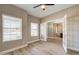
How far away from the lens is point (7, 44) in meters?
2.56

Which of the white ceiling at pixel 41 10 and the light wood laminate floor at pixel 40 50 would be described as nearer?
the white ceiling at pixel 41 10

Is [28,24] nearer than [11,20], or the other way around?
[11,20]

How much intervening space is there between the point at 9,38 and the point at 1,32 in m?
0.36

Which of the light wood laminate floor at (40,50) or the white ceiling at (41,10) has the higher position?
the white ceiling at (41,10)

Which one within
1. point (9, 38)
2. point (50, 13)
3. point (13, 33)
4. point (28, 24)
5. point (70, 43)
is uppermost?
point (50, 13)

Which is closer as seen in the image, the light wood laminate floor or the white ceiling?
the white ceiling

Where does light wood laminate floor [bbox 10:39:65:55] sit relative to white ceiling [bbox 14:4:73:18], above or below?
below

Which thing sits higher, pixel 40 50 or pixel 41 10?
pixel 41 10

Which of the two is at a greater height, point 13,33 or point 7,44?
point 13,33

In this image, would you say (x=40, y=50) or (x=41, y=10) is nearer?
(x=40, y=50)
